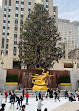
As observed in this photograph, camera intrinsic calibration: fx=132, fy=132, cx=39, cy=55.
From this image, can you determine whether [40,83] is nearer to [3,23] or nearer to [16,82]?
[16,82]

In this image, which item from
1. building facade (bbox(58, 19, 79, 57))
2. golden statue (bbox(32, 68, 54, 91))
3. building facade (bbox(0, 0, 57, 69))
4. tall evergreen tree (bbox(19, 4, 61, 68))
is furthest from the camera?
building facade (bbox(58, 19, 79, 57))

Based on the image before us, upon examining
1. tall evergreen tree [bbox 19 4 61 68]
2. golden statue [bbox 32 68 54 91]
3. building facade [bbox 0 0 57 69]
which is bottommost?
golden statue [bbox 32 68 54 91]

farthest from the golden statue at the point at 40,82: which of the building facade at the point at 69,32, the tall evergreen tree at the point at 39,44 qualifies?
the building facade at the point at 69,32

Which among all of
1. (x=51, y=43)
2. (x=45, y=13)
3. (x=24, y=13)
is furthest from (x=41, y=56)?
(x=24, y=13)

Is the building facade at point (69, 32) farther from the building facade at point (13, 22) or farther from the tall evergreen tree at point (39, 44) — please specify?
the tall evergreen tree at point (39, 44)

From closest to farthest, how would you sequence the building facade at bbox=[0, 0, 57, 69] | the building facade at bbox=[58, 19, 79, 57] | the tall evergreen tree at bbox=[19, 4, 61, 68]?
the tall evergreen tree at bbox=[19, 4, 61, 68]
the building facade at bbox=[0, 0, 57, 69]
the building facade at bbox=[58, 19, 79, 57]

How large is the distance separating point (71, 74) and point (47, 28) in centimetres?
1134

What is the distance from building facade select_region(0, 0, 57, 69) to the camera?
55800mm

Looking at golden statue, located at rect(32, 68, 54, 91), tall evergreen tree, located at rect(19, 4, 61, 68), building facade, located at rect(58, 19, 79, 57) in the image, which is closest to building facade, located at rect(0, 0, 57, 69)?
tall evergreen tree, located at rect(19, 4, 61, 68)

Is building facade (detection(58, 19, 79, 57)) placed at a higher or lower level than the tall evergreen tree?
higher

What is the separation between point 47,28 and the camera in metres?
29.6

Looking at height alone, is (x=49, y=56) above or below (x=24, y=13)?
below

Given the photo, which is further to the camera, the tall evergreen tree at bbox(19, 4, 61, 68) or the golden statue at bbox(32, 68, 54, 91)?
the tall evergreen tree at bbox(19, 4, 61, 68)

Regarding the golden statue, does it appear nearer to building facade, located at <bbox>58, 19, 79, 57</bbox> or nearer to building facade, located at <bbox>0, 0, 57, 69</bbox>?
building facade, located at <bbox>0, 0, 57, 69</bbox>
